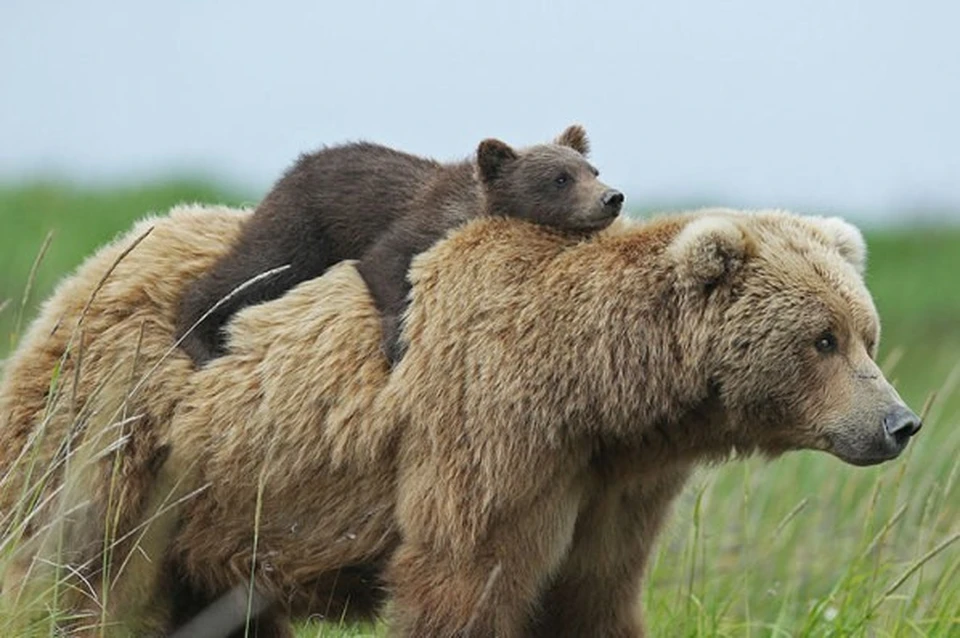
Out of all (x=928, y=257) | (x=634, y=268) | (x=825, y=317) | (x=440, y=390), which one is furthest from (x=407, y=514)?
(x=928, y=257)

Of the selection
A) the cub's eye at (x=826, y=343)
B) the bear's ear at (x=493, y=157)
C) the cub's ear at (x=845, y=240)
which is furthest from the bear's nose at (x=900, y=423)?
the bear's ear at (x=493, y=157)

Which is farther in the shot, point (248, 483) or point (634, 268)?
point (248, 483)

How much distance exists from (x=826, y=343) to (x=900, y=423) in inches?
13.2

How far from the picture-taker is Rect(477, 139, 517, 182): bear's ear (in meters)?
6.24

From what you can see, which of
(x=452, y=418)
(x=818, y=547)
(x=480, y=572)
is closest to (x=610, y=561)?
(x=480, y=572)

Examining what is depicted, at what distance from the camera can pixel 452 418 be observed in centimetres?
599

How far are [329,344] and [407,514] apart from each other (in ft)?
1.98

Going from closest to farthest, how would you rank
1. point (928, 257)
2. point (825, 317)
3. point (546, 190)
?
point (825, 317) < point (546, 190) < point (928, 257)

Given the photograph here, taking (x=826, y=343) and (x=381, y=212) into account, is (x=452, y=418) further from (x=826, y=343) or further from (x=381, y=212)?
(x=826, y=343)

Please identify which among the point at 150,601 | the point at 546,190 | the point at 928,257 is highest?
the point at 546,190

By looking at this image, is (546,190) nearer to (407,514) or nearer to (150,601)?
(407,514)

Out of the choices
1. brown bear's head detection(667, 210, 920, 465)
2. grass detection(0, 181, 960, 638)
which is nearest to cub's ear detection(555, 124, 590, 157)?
brown bear's head detection(667, 210, 920, 465)

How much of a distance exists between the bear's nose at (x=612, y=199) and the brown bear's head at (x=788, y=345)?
0.76ft

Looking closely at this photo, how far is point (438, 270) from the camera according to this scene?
20.0ft
